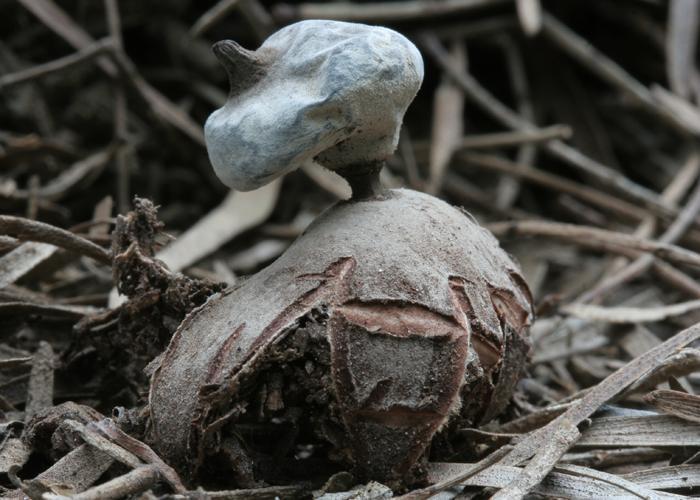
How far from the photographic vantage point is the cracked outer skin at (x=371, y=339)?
3.58ft

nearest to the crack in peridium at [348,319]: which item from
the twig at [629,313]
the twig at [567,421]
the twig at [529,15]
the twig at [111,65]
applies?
the twig at [567,421]

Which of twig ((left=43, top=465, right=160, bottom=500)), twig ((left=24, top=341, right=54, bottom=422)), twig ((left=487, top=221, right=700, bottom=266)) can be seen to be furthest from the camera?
twig ((left=487, top=221, right=700, bottom=266))

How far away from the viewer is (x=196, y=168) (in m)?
2.64

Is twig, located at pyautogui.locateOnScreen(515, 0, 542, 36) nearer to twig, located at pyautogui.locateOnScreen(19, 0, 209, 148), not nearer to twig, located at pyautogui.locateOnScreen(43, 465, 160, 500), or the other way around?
twig, located at pyautogui.locateOnScreen(19, 0, 209, 148)

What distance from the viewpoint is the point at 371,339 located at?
110 cm

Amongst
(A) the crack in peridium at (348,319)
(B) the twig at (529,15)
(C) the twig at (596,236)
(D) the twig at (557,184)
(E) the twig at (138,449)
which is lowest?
(D) the twig at (557,184)

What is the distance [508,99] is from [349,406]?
2.12 meters

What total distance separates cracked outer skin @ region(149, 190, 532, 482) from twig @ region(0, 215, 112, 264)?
344 mm

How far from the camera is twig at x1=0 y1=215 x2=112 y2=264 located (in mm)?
1375

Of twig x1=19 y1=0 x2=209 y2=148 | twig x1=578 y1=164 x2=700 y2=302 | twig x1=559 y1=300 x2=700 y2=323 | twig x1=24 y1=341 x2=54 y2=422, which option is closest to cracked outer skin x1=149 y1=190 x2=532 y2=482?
twig x1=24 y1=341 x2=54 y2=422

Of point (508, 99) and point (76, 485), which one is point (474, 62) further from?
point (76, 485)

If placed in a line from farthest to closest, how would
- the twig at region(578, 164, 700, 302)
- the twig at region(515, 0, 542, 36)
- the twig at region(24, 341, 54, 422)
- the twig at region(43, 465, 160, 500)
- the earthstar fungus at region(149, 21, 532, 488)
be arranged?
the twig at region(515, 0, 542, 36) < the twig at region(578, 164, 700, 302) < the twig at region(24, 341, 54, 422) < the earthstar fungus at region(149, 21, 532, 488) < the twig at region(43, 465, 160, 500)

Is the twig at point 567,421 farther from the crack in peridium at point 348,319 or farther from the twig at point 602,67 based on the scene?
the twig at point 602,67

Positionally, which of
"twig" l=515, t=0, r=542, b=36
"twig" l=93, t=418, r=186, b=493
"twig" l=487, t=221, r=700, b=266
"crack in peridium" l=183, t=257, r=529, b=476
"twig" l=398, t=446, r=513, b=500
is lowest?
"twig" l=487, t=221, r=700, b=266
